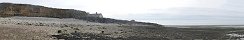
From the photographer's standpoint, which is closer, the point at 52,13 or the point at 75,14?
the point at 52,13

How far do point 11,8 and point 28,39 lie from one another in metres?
42.7

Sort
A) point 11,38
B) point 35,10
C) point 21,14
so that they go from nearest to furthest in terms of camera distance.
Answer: point 11,38 < point 21,14 < point 35,10

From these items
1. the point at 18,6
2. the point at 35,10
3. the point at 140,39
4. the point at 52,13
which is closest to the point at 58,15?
the point at 52,13

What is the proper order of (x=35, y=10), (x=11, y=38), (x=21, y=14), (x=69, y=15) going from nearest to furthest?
1. (x=11, y=38)
2. (x=21, y=14)
3. (x=35, y=10)
4. (x=69, y=15)

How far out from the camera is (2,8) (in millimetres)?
63562

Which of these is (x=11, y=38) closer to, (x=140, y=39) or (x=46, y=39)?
(x=46, y=39)

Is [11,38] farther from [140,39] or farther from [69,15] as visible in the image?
[69,15]

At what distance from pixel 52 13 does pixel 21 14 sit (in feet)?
38.1

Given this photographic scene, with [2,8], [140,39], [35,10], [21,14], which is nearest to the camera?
[140,39]

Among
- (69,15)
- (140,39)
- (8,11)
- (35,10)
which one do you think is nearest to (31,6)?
(35,10)

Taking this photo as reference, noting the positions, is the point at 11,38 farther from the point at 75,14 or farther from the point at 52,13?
the point at 75,14

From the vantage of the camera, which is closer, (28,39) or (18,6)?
(28,39)

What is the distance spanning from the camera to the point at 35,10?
72312 millimetres

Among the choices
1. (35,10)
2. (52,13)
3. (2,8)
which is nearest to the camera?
(2,8)
